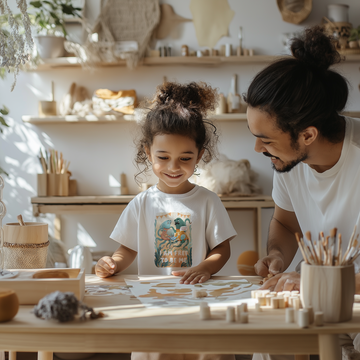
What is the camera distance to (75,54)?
9.89 ft

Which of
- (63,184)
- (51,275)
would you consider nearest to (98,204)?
(63,184)

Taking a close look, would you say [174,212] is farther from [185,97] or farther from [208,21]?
[208,21]

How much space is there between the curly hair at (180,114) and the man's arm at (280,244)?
1.15ft

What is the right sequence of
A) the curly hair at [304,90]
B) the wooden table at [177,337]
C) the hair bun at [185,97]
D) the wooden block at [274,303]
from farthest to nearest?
the hair bun at [185,97] → the curly hair at [304,90] → the wooden block at [274,303] → the wooden table at [177,337]

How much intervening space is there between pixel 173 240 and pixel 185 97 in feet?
1.63

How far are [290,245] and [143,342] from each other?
89 cm

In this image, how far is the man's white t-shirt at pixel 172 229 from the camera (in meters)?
1.41

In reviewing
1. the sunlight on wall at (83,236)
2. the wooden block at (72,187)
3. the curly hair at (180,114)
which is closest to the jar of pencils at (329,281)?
the curly hair at (180,114)

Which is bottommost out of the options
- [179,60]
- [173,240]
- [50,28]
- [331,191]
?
[173,240]

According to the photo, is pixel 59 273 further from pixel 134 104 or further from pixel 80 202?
pixel 134 104

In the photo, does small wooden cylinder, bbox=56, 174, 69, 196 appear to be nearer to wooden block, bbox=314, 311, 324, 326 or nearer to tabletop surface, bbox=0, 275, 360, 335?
tabletop surface, bbox=0, 275, 360, 335

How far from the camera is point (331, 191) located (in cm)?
134

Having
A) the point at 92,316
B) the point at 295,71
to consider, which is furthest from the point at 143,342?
the point at 295,71

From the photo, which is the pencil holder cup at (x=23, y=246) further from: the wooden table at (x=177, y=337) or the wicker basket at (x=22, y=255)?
the wooden table at (x=177, y=337)
